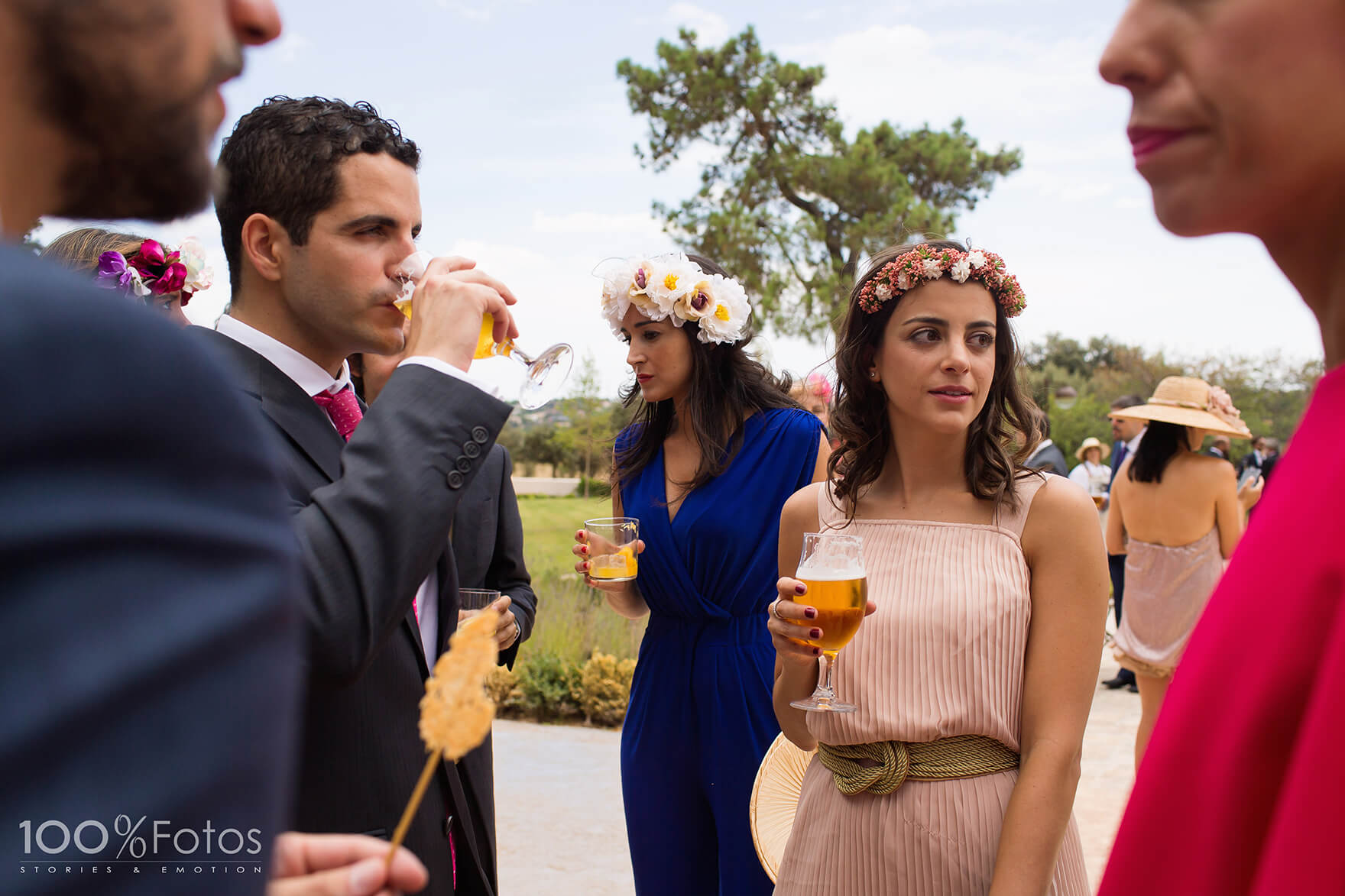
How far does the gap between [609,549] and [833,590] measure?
1581 mm

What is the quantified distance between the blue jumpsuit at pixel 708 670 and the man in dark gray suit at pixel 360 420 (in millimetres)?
1580

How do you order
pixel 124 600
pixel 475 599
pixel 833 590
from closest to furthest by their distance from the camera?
pixel 124 600 < pixel 833 590 < pixel 475 599

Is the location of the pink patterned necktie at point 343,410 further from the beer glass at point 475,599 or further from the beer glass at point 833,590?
the beer glass at point 833,590

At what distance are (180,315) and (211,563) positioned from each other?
3286 millimetres

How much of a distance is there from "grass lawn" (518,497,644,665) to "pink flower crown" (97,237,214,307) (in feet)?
10.9

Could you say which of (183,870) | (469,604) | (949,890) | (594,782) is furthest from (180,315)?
(594,782)

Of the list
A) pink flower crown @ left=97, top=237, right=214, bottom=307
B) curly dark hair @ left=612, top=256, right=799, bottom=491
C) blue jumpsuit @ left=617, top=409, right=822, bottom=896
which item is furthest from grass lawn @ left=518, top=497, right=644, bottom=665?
pink flower crown @ left=97, top=237, right=214, bottom=307

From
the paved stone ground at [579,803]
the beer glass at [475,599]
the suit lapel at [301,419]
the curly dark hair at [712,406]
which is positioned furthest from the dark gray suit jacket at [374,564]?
the paved stone ground at [579,803]

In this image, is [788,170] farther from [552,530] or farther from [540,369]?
[540,369]

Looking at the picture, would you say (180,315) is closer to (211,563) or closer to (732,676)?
(732,676)

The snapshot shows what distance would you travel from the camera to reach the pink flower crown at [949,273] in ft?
9.37

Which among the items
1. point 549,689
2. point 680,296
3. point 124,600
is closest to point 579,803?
point 549,689

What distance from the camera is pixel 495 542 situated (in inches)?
163

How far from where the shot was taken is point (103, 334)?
0.54 metres
